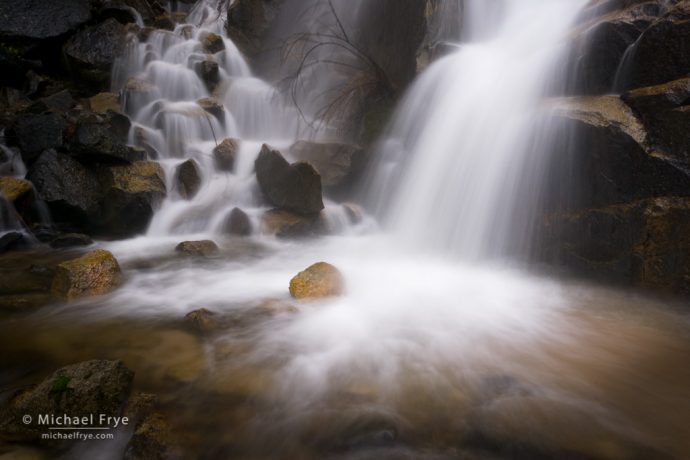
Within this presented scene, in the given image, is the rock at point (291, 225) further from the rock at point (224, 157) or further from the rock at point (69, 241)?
the rock at point (69, 241)

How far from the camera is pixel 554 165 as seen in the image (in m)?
4.57

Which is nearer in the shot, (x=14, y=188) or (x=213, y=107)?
(x=14, y=188)

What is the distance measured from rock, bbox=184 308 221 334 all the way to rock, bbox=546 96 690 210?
13.1 ft

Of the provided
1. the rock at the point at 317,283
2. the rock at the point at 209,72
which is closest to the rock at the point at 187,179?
the rock at the point at 317,283

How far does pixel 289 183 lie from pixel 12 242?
4188 millimetres

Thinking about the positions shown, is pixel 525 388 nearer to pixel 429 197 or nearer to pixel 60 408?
pixel 60 408

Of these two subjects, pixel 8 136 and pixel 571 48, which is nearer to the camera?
pixel 571 48

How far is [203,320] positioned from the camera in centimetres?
324

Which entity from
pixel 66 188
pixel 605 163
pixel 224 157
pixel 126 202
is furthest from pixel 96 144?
pixel 605 163

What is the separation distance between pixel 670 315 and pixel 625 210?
44.0 inches

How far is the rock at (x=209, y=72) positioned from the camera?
11008 mm

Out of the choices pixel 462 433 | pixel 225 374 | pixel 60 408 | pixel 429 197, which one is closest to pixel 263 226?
pixel 429 197

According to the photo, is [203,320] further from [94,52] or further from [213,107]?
[94,52]

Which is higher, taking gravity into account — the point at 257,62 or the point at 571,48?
the point at 257,62
